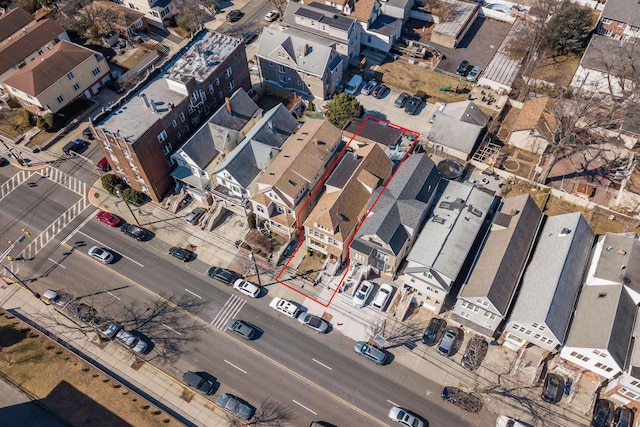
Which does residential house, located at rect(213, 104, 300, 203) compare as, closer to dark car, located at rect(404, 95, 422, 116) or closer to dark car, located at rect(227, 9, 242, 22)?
dark car, located at rect(404, 95, 422, 116)

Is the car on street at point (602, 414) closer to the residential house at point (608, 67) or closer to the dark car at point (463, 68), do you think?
the residential house at point (608, 67)

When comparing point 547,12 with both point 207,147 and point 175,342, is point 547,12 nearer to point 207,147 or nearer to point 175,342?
point 207,147

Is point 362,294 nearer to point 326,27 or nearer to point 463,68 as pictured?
point 463,68

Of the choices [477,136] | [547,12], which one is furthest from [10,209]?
[547,12]

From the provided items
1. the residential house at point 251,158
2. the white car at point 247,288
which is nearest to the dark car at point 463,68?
the residential house at point 251,158

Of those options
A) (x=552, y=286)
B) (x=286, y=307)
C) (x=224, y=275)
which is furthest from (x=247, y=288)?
(x=552, y=286)

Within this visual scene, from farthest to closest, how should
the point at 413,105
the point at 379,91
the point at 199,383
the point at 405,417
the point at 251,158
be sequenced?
the point at 379,91 → the point at 413,105 → the point at 251,158 → the point at 199,383 → the point at 405,417
